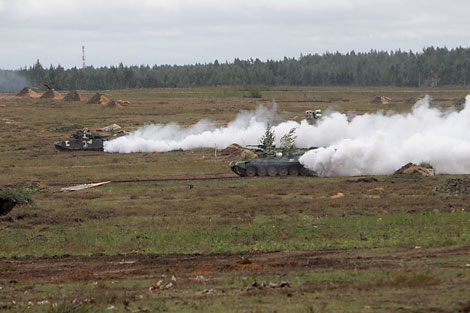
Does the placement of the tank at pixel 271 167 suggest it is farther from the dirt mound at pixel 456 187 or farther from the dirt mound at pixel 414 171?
the dirt mound at pixel 456 187

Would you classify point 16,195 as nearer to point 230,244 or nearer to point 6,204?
point 6,204

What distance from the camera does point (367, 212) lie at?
1428 inches

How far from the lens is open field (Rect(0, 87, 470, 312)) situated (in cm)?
1845

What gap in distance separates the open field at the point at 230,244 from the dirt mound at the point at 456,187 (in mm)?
775

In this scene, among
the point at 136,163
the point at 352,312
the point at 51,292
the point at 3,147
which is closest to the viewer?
the point at 352,312

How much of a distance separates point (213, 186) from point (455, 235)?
967 inches

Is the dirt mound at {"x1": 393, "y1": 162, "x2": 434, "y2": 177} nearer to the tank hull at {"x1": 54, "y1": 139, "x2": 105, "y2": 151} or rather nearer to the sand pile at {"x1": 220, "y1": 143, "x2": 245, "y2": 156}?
the sand pile at {"x1": 220, "y1": 143, "x2": 245, "y2": 156}

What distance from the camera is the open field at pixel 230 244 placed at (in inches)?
727

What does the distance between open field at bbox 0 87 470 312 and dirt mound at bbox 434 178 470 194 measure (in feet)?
2.54

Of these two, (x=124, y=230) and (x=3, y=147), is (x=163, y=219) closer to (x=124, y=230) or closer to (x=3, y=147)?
(x=124, y=230)

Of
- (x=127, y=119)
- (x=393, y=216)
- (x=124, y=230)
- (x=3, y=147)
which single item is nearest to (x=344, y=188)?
(x=393, y=216)

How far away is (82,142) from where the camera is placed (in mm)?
82875

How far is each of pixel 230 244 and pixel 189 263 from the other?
4570 millimetres

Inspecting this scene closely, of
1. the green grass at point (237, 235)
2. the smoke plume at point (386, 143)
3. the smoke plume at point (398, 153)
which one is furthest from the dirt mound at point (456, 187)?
the smoke plume at point (386, 143)
